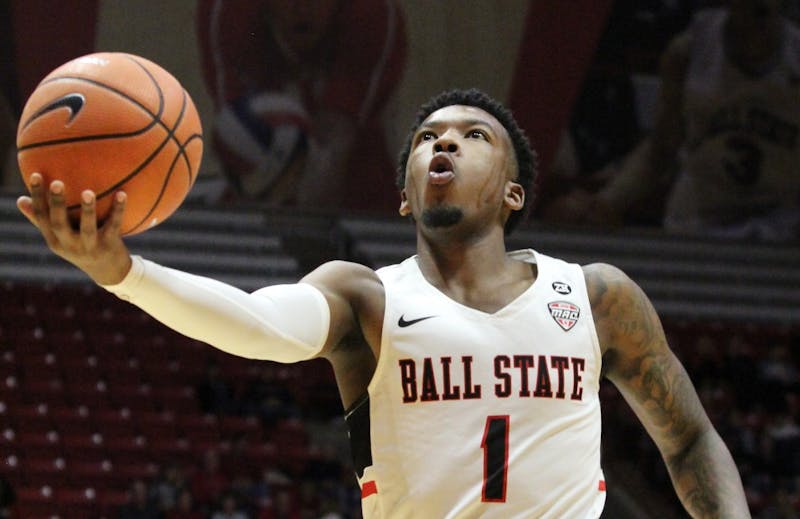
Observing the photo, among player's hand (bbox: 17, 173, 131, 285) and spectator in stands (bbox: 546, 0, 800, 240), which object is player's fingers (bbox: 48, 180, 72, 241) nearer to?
player's hand (bbox: 17, 173, 131, 285)

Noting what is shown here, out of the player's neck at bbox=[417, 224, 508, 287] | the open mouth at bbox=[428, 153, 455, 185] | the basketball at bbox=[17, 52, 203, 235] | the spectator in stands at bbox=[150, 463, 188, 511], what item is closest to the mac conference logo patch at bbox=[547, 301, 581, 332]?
the player's neck at bbox=[417, 224, 508, 287]

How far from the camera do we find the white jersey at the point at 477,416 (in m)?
3.11

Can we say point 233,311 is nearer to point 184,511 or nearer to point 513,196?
point 513,196

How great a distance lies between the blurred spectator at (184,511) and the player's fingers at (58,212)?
307 inches

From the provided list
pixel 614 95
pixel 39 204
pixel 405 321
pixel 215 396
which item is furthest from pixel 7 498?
pixel 614 95

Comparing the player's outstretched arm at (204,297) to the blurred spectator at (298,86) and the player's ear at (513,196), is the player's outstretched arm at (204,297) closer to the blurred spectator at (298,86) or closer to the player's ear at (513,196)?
the player's ear at (513,196)

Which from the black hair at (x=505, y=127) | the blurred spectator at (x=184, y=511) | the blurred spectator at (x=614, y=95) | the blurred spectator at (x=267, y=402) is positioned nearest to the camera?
the black hair at (x=505, y=127)

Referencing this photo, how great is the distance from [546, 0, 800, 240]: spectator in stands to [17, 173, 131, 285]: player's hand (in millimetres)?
12783

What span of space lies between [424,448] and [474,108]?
1125 millimetres

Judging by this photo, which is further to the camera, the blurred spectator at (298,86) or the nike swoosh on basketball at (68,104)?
the blurred spectator at (298,86)

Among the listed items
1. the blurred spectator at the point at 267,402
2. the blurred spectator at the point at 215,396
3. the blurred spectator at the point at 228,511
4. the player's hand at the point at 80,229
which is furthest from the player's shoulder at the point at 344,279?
the blurred spectator at the point at 215,396

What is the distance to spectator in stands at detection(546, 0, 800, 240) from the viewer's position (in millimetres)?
14680

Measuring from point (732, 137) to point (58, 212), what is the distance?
13.7m

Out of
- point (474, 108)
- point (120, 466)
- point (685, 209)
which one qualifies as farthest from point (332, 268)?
point (685, 209)
